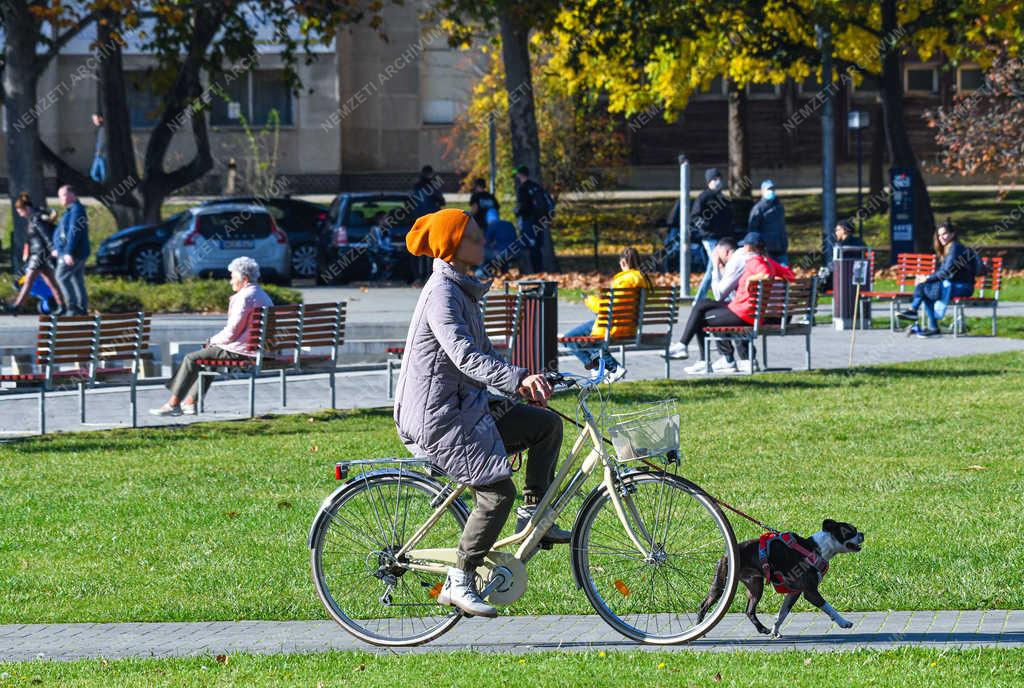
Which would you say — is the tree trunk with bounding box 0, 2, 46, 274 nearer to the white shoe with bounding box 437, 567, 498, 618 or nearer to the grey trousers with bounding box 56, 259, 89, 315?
the grey trousers with bounding box 56, 259, 89, 315

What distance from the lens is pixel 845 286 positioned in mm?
20938

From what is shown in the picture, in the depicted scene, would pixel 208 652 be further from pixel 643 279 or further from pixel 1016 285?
pixel 1016 285

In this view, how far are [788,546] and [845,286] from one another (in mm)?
14754

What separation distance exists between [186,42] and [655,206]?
15604 millimetres

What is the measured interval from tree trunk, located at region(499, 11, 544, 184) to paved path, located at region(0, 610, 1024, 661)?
2324cm

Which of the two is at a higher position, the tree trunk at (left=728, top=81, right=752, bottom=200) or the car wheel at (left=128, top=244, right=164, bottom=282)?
the tree trunk at (left=728, top=81, right=752, bottom=200)

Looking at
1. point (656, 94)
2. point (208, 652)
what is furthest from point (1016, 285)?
point (208, 652)

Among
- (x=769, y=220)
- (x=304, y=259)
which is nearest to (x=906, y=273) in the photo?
(x=769, y=220)

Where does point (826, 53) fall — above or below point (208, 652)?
above

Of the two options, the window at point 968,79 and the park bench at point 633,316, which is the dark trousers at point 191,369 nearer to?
the park bench at point 633,316

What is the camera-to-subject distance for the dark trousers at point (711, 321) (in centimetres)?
1648

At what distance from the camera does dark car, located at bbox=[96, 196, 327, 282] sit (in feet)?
99.1

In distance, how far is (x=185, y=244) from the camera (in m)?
28.5

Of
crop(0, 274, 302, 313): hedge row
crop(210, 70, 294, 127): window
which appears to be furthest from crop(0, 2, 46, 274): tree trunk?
crop(210, 70, 294, 127): window
